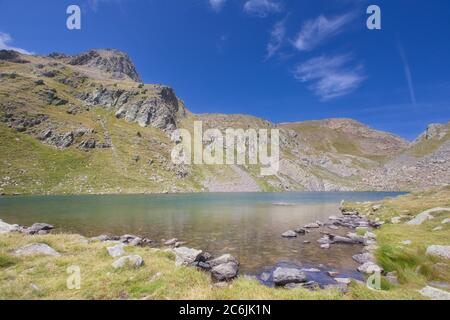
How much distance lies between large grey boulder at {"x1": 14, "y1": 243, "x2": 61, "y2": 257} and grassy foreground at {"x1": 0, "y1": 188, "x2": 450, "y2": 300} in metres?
0.67

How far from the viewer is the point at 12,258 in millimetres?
17312

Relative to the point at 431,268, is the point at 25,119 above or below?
above

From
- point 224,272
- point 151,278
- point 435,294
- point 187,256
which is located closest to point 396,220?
point 435,294

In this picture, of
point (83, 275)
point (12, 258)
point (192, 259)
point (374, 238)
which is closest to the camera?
point (83, 275)

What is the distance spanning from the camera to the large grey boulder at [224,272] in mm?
19547

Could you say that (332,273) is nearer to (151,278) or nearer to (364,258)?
(364,258)

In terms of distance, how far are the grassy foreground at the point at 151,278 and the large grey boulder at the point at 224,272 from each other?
246cm

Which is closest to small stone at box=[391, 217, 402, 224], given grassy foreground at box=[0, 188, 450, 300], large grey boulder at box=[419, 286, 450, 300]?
grassy foreground at box=[0, 188, 450, 300]

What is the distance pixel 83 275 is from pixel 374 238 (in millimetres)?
30692

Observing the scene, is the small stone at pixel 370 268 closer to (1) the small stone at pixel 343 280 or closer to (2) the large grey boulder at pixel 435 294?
(1) the small stone at pixel 343 280

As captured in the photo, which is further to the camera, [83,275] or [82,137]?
[82,137]
